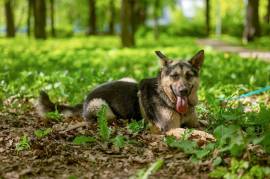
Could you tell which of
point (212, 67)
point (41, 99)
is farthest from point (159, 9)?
point (41, 99)

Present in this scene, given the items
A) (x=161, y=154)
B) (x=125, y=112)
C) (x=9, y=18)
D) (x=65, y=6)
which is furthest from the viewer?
(x=65, y=6)

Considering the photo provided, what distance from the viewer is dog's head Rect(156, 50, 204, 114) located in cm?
746

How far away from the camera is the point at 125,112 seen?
8.39m

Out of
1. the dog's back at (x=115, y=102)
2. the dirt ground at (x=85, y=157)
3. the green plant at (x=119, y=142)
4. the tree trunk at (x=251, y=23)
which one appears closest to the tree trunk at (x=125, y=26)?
the tree trunk at (x=251, y=23)

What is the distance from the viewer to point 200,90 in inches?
460

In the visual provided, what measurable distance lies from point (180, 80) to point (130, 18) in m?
20.9

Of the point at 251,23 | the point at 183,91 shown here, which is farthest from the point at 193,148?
the point at 251,23

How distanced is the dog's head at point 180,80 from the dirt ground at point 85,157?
622 mm

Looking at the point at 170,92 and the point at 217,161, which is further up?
the point at 170,92

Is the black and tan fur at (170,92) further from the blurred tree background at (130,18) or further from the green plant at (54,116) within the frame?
the blurred tree background at (130,18)

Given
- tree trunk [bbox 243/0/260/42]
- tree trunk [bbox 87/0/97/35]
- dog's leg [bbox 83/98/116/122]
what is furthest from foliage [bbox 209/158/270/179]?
tree trunk [bbox 87/0/97/35]

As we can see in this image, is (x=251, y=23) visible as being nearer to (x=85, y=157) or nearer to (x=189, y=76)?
(x=189, y=76)

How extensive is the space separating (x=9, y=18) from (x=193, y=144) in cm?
3742

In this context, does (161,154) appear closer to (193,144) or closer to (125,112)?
(193,144)
